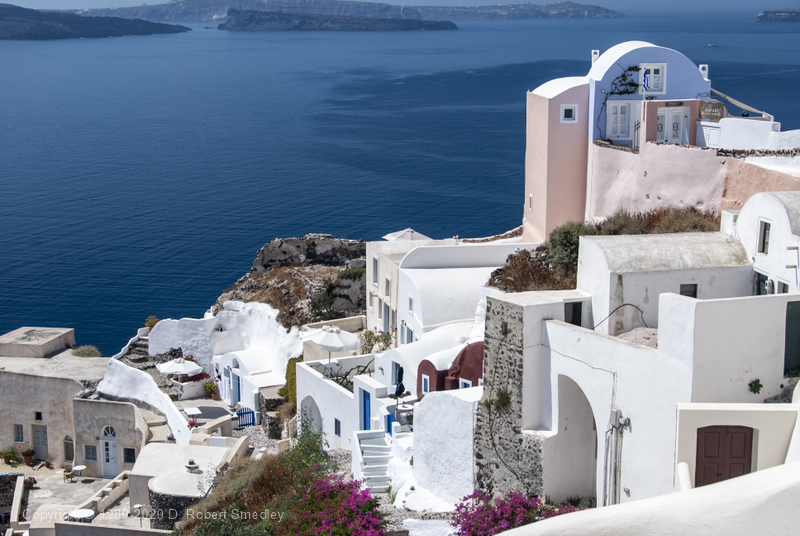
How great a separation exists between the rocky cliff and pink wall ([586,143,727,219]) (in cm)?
1310

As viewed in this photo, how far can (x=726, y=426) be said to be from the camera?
14.8 m

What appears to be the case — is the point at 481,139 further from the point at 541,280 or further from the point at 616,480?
the point at 616,480

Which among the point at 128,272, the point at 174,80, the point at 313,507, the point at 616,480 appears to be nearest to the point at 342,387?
the point at 313,507

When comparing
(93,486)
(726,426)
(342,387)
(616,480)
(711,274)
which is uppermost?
(711,274)

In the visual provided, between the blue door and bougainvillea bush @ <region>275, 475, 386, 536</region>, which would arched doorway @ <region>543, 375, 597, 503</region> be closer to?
bougainvillea bush @ <region>275, 475, 386, 536</region>

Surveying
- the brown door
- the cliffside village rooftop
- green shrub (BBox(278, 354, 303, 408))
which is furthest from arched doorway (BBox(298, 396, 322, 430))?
the brown door

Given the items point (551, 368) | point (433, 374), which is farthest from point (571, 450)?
point (433, 374)

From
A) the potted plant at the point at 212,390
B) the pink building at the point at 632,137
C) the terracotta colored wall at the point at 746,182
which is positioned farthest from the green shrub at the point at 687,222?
the potted plant at the point at 212,390

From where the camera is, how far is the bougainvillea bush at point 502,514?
1706cm

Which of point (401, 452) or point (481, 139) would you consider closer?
point (401, 452)

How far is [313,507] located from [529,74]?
153 m

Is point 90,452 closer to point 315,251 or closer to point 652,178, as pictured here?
point 315,251

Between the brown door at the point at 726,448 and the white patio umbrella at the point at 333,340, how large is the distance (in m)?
17.2

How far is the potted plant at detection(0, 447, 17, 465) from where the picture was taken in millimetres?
40719
